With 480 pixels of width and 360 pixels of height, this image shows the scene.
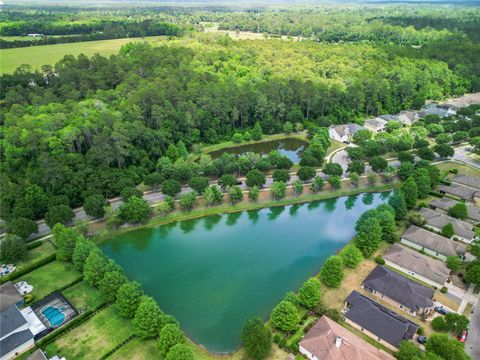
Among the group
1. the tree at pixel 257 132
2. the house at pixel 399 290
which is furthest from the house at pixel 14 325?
the tree at pixel 257 132

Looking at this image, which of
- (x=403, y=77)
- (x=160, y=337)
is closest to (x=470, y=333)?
(x=160, y=337)

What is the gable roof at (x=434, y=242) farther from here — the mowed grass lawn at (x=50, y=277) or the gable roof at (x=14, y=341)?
the gable roof at (x=14, y=341)

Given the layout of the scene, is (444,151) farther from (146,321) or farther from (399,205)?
(146,321)

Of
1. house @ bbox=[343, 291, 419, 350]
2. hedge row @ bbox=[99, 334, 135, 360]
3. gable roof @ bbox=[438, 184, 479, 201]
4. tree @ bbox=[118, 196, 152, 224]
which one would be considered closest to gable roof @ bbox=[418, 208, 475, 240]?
gable roof @ bbox=[438, 184, 479, 201]

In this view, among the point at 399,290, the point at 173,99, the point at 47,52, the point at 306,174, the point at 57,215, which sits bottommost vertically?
the point at 399,290

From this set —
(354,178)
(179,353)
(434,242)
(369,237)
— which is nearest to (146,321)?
(179,353)

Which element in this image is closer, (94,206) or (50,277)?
(50,277)

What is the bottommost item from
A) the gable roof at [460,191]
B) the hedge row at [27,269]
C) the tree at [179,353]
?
the hedge row at [27,269]
